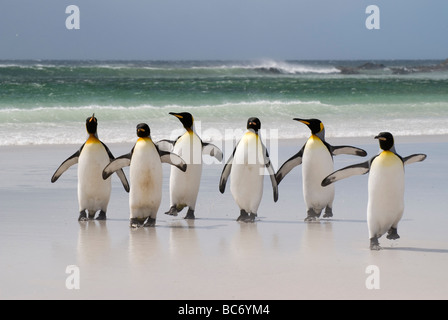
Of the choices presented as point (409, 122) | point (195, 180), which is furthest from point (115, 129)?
point (195, 180)

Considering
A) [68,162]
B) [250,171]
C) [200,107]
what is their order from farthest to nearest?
[200,107] < [68,162] < [250,171]

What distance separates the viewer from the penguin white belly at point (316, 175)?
7105mm

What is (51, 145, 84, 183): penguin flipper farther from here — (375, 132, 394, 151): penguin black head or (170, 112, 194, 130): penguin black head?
(375, 132, 394, 151): penguin black head

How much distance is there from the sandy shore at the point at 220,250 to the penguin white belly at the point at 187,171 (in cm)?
23

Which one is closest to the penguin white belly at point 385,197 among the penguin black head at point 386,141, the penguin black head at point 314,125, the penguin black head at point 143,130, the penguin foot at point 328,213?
the penguin black head at point 386,141

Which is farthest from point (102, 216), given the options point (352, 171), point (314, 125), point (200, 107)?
point (200, 107)

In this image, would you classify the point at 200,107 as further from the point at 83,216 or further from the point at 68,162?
the point at 83,216

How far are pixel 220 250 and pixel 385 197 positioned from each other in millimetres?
1240

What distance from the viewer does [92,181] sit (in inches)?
278

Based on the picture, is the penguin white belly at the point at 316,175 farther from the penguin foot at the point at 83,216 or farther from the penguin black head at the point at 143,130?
the penguin foot at the point at 83,216
